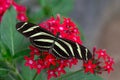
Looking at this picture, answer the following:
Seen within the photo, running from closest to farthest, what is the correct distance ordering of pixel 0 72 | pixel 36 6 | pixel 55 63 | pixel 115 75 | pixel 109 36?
pixel 55 63 → pixel 0 72 → pixel 36 6 → pixel 115 75 → pixel 109 36

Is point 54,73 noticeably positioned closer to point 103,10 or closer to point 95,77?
point 95,77

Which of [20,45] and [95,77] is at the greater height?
[20,45]

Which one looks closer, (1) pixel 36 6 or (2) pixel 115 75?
(1) pixel 36 6

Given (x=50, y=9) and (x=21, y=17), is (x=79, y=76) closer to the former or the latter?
(x=21, y=17)

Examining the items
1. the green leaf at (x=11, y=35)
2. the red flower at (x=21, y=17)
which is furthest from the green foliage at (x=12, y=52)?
the red flower at (x=21, y=17)

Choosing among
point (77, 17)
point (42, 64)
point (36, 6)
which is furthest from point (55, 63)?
point (77, 17)

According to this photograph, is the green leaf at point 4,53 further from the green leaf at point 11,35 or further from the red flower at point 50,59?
the red flower at point 50,59
